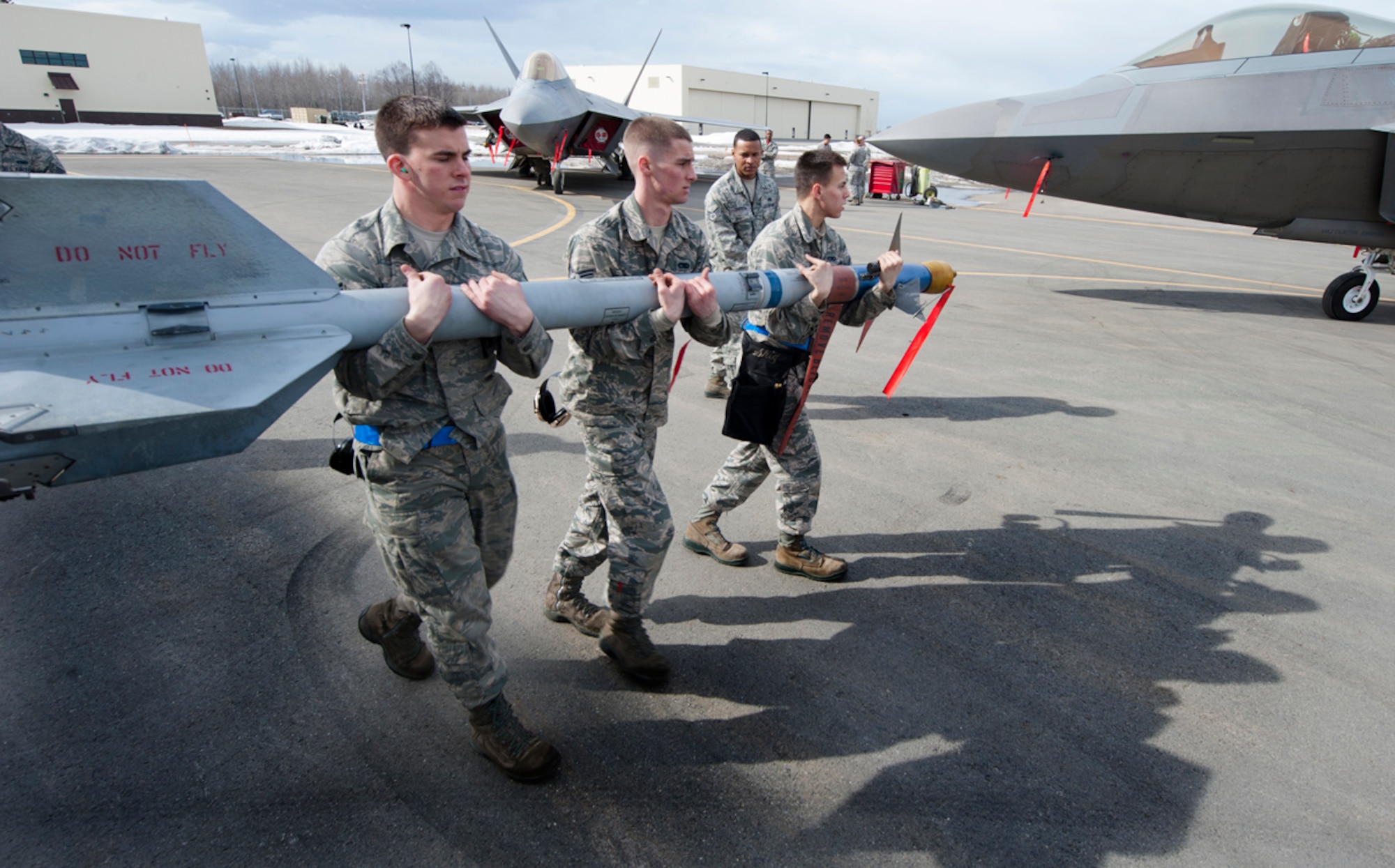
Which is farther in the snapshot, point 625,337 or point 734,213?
point 734,213

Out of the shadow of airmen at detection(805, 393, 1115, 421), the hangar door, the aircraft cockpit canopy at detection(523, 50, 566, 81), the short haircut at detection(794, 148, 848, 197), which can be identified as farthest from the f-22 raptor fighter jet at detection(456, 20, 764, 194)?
the hangar door

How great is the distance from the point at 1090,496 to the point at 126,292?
5173 millimetres

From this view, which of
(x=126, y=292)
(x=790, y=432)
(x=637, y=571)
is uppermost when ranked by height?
(x=126, y=292)

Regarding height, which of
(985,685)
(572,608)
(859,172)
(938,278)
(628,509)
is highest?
(859,172)

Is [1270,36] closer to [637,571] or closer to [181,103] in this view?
[637,571]

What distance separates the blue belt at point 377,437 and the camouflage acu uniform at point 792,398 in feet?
5.98

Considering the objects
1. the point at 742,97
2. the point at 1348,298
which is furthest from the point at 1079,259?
the point at 742,97

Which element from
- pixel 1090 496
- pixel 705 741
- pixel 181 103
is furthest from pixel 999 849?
pixel 181 103

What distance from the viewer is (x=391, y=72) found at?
392 feet

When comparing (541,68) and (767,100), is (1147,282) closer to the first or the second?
(541,68)

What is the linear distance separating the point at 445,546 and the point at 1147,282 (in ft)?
43.0

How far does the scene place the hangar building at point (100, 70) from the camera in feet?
150

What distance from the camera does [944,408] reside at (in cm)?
648

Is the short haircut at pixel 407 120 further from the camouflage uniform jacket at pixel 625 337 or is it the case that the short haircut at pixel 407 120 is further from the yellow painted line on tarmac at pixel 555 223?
the yellow painted line on tarmac at pixel 555 223
